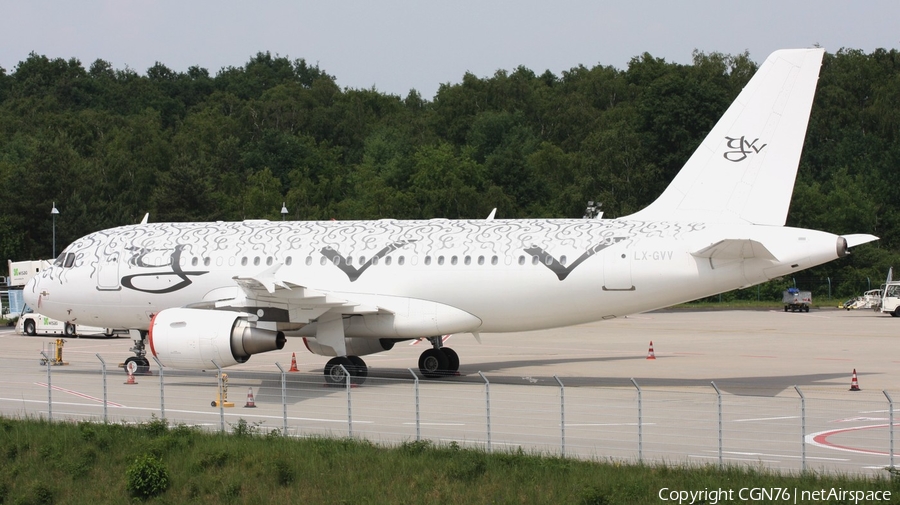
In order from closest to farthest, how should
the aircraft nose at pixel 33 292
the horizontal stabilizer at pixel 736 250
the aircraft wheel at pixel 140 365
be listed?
the horizontal stabilizer at pixel 736 250 → the aircraft wheel at pixel 140 365 → the aircraft nose at pixel 33 292

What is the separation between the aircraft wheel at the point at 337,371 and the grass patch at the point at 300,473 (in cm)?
716

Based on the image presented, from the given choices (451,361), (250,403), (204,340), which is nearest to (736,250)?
(451,361)

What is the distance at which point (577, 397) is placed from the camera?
23.1 m

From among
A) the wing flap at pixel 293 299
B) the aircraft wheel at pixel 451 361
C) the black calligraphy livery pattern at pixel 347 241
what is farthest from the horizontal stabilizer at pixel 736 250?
the wing flap at pixel 293 299

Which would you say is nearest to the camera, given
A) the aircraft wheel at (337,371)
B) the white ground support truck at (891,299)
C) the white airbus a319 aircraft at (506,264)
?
the white airbus a319 aircraft at (506,264)

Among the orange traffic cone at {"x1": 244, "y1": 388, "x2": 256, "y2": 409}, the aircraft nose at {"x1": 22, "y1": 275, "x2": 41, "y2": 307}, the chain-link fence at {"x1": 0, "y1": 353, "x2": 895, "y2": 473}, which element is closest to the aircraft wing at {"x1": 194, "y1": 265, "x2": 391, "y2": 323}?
the chain-link fence at {"x1": 0, "y1": 353, "x2": 895, "y2": 473}

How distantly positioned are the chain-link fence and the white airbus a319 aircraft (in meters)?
1.48

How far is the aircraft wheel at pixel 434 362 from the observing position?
29.3 metres

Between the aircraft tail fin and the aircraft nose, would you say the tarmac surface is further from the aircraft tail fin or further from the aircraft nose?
the aircraft tail fin

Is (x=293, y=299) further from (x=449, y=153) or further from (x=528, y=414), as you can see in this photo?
(x=449, y=153)

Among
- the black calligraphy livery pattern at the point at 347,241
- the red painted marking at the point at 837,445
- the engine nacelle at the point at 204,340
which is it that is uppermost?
the black calligraphy livery pattern at the point at 347,241

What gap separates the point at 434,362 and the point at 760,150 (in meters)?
10.3

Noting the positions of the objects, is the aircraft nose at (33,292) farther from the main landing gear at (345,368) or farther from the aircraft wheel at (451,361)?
the aircraft wheel at (451,361)

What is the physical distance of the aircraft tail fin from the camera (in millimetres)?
25484
